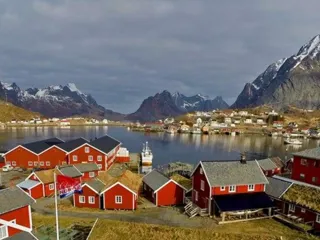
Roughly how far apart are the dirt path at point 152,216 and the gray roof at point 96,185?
3.21 meters

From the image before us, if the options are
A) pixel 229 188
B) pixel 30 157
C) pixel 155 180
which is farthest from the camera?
pixel 30 157

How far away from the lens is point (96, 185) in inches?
1446

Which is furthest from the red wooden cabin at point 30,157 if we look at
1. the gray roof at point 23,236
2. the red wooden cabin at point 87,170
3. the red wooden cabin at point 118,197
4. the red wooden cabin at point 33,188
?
the gray roof at point 23,236

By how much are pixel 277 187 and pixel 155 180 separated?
1545cm

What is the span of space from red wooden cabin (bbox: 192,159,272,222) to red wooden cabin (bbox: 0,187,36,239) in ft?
61.0

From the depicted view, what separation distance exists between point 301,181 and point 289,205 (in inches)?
205

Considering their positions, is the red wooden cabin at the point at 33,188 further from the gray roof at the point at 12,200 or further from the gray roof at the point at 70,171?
the gray roof at the point at 12,200

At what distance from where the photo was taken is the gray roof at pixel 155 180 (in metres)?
38.0

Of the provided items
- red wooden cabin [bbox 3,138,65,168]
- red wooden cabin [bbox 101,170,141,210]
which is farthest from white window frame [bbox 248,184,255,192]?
red wooden cabin [bbox 3,138,65,168]

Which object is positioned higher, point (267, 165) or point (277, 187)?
point (277, 187)

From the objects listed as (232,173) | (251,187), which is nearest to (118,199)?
(232,173)

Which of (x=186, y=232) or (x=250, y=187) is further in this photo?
(x=250, y=187)

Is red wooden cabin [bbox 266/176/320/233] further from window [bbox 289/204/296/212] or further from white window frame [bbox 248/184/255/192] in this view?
white window frame [bbox 248/184/255/192]

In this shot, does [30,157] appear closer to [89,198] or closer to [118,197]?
[89,198]
